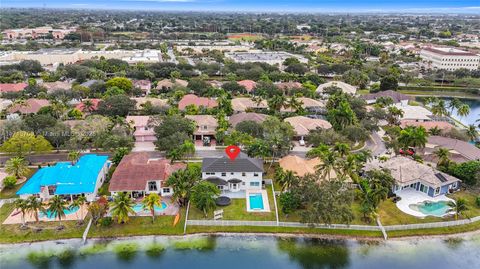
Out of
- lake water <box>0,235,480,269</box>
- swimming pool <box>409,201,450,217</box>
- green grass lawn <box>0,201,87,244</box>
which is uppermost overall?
swimming pool <box>409,201,450,217</box>

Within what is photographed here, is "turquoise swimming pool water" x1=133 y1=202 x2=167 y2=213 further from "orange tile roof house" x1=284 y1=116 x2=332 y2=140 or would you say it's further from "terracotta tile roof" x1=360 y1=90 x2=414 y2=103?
"terracotta tile roof" x1=360 y1=90 x2=414 y2=103

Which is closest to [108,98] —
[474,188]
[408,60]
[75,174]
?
[75,174]

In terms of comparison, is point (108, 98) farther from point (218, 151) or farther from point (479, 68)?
point (479, 68)

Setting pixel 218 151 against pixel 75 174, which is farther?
pixel 218 151

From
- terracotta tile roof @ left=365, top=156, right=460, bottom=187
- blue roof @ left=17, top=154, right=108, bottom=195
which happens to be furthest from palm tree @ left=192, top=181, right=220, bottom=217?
terracotta tile roof @ left=365, top=156, right=460, bottom=187

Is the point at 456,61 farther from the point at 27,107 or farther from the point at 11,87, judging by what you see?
the point at 11,87

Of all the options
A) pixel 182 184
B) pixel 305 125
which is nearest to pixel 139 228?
pixel 182 184
